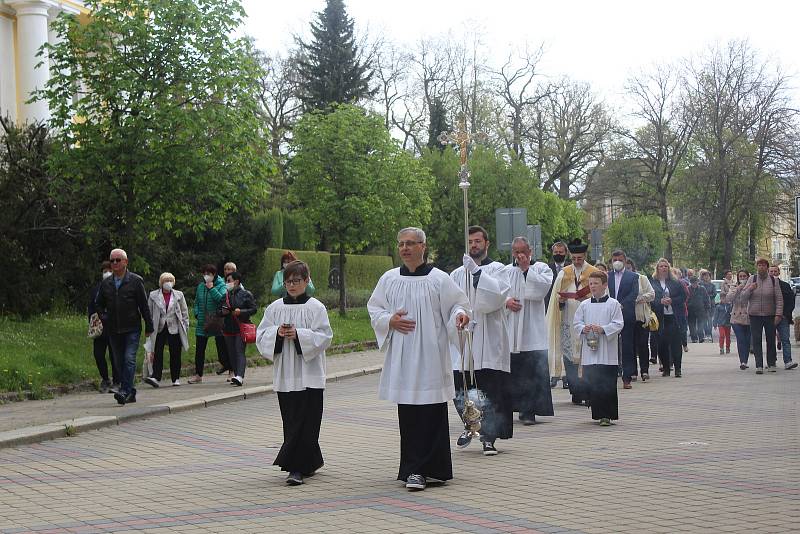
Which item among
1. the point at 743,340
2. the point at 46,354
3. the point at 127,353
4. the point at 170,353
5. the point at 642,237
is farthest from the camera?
the point at 642,237

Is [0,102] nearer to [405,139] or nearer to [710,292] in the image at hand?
[710,292]

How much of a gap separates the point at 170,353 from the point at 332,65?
41.1 metres

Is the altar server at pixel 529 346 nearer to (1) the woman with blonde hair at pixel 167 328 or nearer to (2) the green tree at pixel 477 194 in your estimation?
(1) the woman with blonde hair at pixel 167 328

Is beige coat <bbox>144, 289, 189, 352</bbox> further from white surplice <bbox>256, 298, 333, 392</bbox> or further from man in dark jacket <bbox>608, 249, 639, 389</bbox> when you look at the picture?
white surplice <bbox>256, 298, 333, 392</bbox>

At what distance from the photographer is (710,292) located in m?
31.7

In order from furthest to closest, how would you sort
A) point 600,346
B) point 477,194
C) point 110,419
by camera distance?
point 477,194 < point 110,419 < point 600,346

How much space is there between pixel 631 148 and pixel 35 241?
4061cm

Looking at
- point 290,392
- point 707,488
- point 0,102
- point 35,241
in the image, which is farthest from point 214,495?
point 0,102

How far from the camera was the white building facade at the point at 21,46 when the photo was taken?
40719 mm

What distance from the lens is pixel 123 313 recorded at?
585 inches

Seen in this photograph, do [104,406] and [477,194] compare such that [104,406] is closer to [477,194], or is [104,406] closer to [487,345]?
[487,345]

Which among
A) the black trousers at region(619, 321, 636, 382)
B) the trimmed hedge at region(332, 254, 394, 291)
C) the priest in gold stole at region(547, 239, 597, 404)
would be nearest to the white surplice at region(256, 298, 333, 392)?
the priest in gold stole at region(547, 239, 597, 404)

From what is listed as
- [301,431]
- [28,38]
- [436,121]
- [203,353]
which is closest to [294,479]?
[301,431]

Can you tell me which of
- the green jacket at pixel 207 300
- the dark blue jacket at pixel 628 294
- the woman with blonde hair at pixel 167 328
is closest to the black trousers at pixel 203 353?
the green jacket at pixel 207 300
